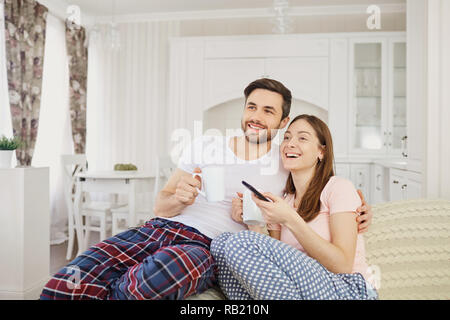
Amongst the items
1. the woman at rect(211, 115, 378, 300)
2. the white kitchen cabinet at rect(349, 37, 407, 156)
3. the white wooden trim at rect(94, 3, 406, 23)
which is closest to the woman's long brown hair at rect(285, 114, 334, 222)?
the woman at rect(211, 115, 378, 300)

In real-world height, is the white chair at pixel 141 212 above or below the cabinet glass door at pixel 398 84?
below

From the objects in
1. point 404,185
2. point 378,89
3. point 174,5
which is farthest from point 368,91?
point 174,5

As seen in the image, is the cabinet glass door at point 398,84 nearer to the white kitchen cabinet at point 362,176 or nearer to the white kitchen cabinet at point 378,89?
the white kitchen cabinet at point 378,89

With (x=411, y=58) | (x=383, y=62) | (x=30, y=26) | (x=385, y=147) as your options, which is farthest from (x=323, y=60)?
(x=30, y=26)

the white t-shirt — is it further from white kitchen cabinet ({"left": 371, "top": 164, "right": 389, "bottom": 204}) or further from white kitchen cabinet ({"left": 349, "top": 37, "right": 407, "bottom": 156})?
white kitchen cabinet ({"left": 349, "top": 37, "right": 407, "bottom": 156})

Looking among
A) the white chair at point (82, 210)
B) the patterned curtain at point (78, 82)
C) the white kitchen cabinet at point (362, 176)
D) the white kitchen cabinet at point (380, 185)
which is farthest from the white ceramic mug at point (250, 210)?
the patterned curtain at point (78, 82)

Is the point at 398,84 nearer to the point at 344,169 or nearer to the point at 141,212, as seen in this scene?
the point at 344,169

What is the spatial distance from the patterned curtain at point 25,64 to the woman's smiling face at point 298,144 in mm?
2177

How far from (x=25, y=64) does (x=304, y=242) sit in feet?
8.42

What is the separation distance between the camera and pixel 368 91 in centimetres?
293

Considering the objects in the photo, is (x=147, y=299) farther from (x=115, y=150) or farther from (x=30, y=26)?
(x=115, y=150)

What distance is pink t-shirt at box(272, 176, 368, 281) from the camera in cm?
79

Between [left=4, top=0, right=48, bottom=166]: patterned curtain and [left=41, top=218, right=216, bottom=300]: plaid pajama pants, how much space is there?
6.37 feet

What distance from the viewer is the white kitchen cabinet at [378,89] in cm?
289
